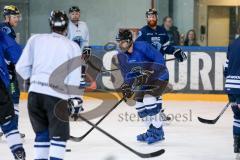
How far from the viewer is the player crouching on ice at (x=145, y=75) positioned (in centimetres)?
578

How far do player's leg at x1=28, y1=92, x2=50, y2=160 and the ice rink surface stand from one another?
0.94 m

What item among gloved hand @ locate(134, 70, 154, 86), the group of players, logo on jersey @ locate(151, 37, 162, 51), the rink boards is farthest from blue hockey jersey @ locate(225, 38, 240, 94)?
the rink boards

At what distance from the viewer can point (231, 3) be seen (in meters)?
10.2

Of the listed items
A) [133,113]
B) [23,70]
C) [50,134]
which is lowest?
[133,113]

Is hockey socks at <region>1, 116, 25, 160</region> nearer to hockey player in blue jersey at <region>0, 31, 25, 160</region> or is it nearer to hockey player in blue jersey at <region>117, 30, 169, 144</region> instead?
hockey player in blue jersey at <region>0, 31, 25, 160</region>

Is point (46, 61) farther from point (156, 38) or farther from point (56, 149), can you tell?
point (156, 38)

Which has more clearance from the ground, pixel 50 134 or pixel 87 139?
pixel 50 134

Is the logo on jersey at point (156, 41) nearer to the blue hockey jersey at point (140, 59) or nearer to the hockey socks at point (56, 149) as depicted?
the blue hockey jersey at point (140, 59)

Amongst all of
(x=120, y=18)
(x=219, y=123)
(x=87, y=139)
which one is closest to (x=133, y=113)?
(x=219, y=123)

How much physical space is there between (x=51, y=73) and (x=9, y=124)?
0.71 metres

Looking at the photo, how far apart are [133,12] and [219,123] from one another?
11.1 feet

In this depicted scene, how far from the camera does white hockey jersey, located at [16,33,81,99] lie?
4.13 meters

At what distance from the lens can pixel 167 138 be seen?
20.8ft

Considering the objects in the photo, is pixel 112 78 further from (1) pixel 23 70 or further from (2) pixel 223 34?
(1) pixel 23 70
